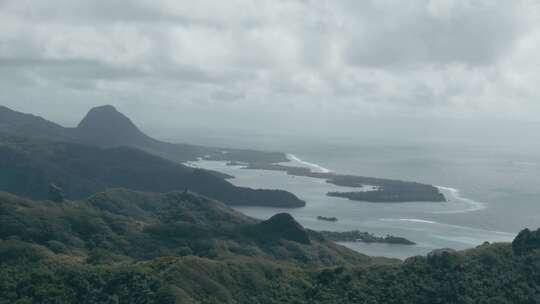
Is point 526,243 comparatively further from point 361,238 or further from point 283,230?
point 361,238

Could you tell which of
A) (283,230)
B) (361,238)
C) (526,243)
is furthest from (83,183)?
(526,243)

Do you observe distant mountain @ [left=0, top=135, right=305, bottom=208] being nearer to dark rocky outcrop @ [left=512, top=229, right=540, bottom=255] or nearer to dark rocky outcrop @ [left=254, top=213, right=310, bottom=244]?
dark rocky outcrop @ [left=254, top=213, right=310, bottom=244]

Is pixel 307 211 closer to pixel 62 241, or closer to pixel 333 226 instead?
pixel 333 226

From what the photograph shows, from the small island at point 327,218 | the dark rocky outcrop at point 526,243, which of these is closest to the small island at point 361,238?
the small island at point 327,218

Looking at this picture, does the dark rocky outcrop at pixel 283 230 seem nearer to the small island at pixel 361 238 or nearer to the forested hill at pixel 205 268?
the forested hill at pixel 205 268

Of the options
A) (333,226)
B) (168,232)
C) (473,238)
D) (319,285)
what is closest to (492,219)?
(473,238)

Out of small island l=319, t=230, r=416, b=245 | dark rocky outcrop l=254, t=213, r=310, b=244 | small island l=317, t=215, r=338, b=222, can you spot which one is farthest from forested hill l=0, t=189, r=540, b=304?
small island l=317, t=215, r=338, b=222
